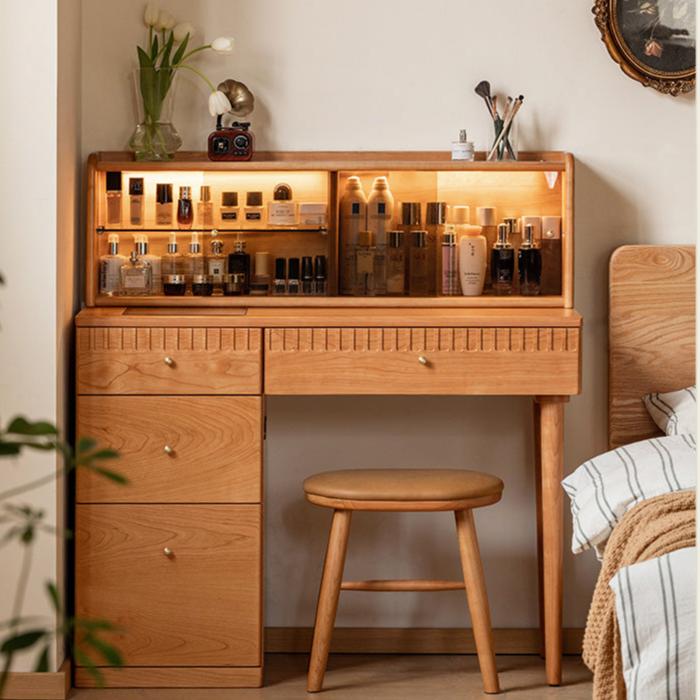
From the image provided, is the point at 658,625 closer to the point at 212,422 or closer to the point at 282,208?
the point at 212,422

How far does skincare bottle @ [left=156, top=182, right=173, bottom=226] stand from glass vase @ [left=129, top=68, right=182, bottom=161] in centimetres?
9

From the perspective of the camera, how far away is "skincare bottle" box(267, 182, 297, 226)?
3082mm

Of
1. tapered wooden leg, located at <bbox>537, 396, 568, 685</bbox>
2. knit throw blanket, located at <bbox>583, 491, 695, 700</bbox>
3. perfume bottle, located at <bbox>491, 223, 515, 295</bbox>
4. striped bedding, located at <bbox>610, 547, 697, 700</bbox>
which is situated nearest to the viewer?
striped bedding, located at <bbox>610, 547, 697, 700</bbox>

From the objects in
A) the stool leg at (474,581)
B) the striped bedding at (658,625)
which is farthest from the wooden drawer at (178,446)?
→ the striped bedding at (658,625)

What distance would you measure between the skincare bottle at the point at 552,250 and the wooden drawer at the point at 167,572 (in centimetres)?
95

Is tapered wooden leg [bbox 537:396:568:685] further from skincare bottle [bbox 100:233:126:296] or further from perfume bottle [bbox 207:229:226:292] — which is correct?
skincare bottle [bbox 100:233:126:296]

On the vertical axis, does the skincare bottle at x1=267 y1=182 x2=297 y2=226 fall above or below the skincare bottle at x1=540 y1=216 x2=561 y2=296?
above

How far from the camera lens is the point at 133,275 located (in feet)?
10.0

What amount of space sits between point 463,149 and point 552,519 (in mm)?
926

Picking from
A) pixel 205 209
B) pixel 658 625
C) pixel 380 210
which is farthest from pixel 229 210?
pixel 658 625

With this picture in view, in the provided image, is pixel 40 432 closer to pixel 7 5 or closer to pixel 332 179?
pixel 7 5

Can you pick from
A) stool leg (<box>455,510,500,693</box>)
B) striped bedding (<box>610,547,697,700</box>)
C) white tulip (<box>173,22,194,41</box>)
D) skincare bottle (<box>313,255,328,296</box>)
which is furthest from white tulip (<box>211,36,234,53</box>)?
striped bedding (<box>610,547,697,700</box>)

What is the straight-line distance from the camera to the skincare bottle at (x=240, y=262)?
3094 millimetres

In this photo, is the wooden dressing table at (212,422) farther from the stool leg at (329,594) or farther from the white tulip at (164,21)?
the white tulip at (164,21)
